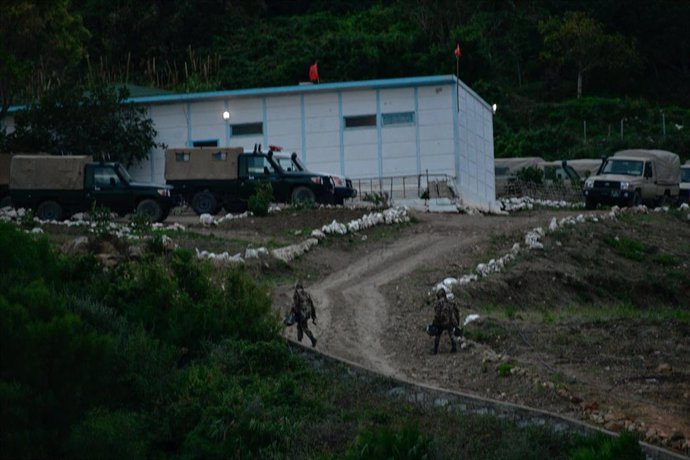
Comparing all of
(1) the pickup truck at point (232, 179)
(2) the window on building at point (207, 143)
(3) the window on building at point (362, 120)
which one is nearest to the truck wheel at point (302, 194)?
(1) the pickup truck at point (232, 179)

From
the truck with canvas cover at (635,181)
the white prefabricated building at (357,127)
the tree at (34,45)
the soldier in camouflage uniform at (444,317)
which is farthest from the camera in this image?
the tree at (34,45)

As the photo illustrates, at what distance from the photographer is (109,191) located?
133ft

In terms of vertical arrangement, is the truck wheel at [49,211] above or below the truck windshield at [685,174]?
below

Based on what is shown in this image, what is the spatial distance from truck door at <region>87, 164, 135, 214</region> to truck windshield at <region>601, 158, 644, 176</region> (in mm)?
17263

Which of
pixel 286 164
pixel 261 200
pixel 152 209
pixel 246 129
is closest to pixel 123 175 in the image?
pixel 152 209

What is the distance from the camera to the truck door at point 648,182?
49.1m

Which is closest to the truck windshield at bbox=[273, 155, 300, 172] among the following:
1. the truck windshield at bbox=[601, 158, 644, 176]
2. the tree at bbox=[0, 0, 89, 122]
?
the tree at bbox=[0, 0, 89, 122]

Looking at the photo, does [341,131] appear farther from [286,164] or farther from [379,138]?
[286,164]

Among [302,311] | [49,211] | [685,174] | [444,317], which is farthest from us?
[685,174]

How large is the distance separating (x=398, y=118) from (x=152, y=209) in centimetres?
1066

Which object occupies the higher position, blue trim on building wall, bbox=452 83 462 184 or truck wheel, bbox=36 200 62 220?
blue trim on building wall, bbox=452 83 462 184

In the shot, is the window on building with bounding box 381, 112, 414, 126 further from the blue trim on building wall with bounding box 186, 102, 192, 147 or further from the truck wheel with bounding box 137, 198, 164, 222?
the truck wheel with bounding box 137, 198, 164, 222

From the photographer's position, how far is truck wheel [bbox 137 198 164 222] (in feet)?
130

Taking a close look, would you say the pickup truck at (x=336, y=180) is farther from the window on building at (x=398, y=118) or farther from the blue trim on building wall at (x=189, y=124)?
the blue trim on building wall at (x=189, y=124)
